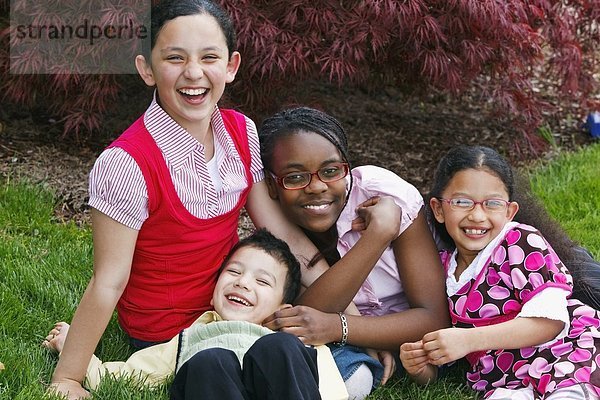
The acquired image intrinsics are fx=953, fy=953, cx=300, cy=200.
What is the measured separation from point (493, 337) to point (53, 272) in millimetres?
1792

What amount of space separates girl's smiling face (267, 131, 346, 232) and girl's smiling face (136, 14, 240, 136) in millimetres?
300

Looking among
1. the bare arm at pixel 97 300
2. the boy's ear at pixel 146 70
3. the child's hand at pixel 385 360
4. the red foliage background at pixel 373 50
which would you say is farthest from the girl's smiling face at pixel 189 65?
the red foliage background at pixel 373 50

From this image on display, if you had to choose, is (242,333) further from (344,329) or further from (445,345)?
(445,345)

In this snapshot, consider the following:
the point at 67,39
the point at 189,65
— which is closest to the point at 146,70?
the point at 189,65

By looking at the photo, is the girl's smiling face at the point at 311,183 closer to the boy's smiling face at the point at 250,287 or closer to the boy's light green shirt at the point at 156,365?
the boy's smiling face at the point at 250,287

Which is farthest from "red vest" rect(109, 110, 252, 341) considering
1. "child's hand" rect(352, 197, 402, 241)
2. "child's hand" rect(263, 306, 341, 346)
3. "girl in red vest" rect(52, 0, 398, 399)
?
"child's hand" rect(352, 197, 402, 241)

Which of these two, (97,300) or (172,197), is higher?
(172,197)

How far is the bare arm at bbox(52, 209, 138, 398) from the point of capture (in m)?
2.89

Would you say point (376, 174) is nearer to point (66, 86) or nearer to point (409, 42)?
point (409, 42)

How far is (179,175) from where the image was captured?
3.00m

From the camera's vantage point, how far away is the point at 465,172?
125 inches

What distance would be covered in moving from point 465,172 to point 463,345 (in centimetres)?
59

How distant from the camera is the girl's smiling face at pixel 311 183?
3.13 metres

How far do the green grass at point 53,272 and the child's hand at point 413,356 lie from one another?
183 mm
